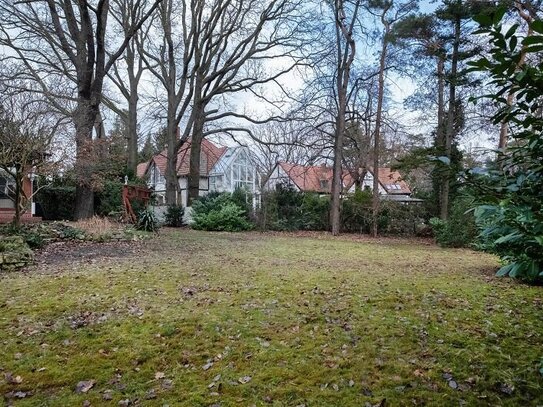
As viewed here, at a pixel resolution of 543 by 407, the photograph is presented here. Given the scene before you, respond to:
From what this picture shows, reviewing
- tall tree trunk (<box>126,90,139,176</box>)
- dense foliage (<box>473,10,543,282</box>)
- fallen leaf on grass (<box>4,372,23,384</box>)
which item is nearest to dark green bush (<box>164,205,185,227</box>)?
tall tree trunk (<box>126,90,139,176</box>)

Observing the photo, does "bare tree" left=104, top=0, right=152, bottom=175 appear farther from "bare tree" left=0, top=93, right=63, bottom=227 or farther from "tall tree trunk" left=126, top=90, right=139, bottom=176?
"bare tree" left=0, top=93, right=63, bottom=227

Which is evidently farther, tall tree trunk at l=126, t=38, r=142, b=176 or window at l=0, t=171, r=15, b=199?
tall tree trunk at l=126, t=38, r=142, b=176

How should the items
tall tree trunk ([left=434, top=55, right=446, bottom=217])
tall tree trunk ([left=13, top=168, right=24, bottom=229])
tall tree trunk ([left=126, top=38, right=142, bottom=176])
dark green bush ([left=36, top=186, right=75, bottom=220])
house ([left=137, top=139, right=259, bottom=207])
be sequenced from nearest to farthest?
1. tall tree trunk ([left=13, top=168, right=24, bottom=229])
2. tall tree trunk ([left=434, top=55, right=446, bottom=217])
3. dark green bush ([left=36, top=186, right=75, bottom=220])
4. tall tree trunk ([left=126, top=38, right=142, bottom=176])
5. house ([left=137, top=139, right=259, bottom=207])

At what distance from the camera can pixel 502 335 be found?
3.52 metres

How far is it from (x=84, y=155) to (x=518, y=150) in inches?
481

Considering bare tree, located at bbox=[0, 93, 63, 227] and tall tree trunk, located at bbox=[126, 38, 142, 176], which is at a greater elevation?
tall tree trunk, located at bbox=[126, 38, 142, 176]

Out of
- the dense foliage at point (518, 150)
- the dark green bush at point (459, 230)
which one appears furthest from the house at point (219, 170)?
the dense foliage at point (518, 150)

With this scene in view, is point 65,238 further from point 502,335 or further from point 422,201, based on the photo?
point 422,201

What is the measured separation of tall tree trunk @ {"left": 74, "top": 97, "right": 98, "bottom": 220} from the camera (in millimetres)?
11547

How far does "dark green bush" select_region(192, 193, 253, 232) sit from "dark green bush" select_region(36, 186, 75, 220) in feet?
18.9

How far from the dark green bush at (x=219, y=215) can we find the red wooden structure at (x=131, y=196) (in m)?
2.27

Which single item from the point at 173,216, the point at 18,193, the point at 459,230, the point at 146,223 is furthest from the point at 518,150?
the point at 173,216

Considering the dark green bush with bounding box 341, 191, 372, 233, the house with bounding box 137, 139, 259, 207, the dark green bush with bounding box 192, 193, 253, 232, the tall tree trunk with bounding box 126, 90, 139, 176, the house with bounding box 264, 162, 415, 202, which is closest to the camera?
the dark green bush with bounding box 192, 193, 253, 232

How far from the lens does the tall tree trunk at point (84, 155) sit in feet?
37.9
